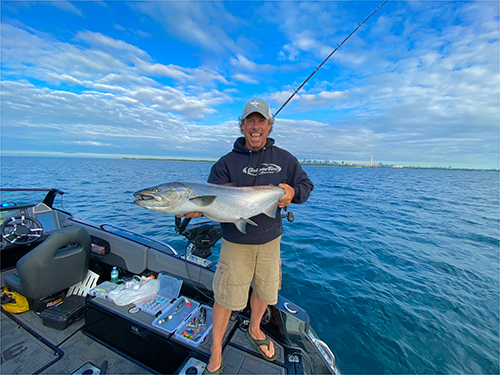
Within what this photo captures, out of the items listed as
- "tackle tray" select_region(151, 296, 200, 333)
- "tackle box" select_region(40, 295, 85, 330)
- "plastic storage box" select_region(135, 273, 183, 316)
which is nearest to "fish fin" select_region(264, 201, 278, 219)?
"tackle tray" select_region(151, 296, 200, 333)

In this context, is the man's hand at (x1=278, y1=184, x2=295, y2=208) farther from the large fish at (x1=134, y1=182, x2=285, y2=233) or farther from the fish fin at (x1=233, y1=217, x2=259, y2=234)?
the fish fin at (x1=233, y1=217, x2=259, y2=234)

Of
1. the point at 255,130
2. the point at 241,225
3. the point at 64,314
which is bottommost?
the point at 64,314

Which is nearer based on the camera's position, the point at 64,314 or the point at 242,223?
the point at 242,223

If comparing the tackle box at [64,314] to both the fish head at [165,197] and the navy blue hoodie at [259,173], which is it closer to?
the fish head at [165,197]

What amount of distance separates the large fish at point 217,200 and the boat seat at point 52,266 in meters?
2.20

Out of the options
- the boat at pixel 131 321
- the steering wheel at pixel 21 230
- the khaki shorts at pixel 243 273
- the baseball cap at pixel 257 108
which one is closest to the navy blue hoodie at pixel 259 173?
the khaki shorts at pixel 243 273

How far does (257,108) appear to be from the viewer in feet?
8.66

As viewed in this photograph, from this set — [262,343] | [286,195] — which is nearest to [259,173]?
[286,195]

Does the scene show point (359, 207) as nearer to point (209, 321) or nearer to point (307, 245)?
point (307, 245)

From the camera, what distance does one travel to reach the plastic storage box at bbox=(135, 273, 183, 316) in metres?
3.33

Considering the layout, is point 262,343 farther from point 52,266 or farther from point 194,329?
point 52,266

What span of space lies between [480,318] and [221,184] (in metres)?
7.75

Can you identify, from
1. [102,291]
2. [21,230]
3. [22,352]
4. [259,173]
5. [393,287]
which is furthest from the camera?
[393,287]

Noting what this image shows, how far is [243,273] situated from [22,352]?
12.5 feet
